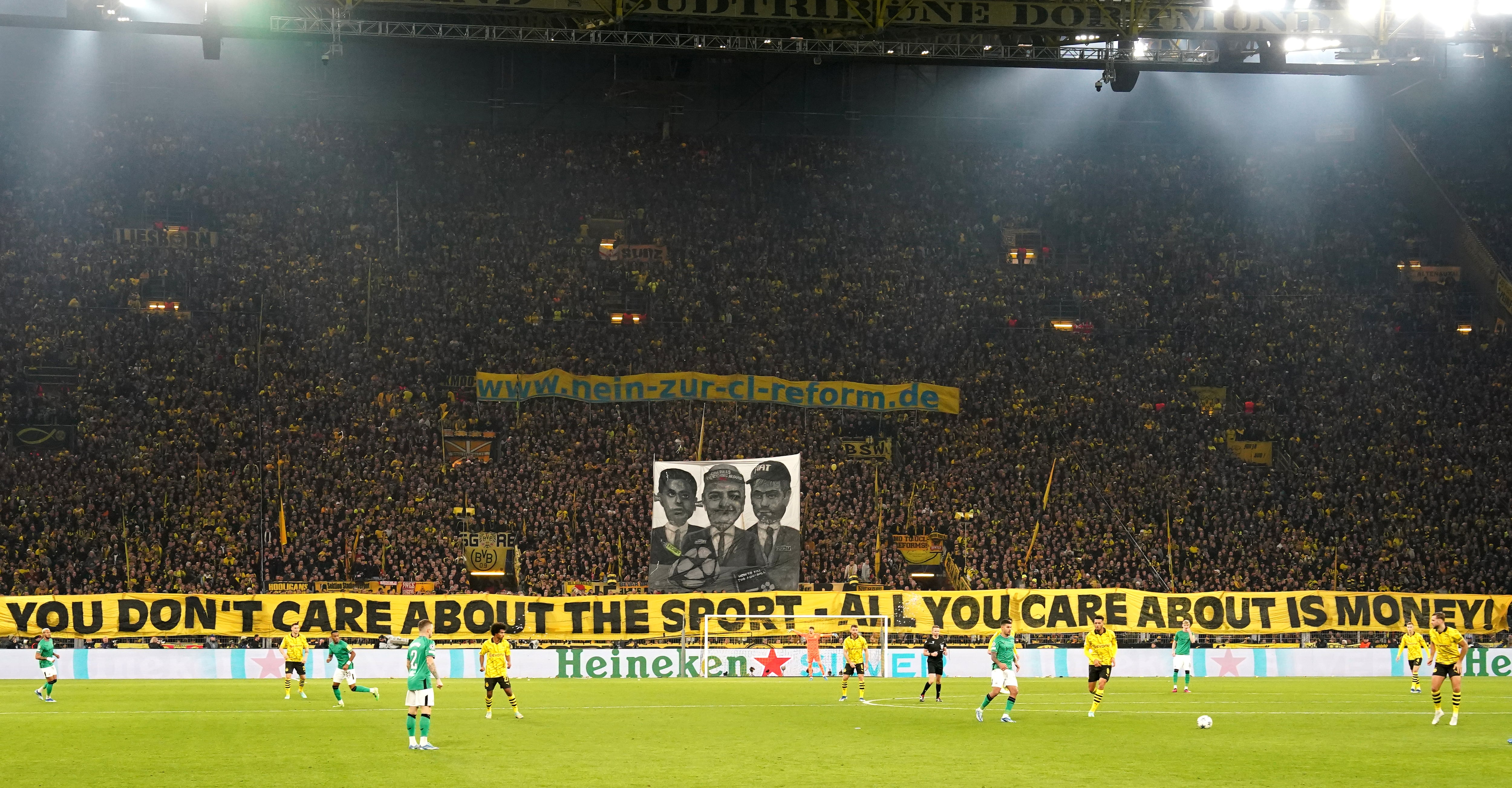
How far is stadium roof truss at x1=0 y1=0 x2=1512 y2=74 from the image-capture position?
37688 millimetres

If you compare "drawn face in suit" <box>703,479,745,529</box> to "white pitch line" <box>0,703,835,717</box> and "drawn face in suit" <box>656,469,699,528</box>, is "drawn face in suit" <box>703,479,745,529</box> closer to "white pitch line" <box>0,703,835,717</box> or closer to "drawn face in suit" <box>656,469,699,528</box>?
"drawn face in suit" <box>656,469,699,528</box>

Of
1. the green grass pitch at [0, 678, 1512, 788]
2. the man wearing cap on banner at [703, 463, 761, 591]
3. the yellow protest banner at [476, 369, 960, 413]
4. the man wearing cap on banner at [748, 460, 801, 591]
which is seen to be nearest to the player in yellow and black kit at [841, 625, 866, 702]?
the green grass pitch at [0, 678, 1512, 788]

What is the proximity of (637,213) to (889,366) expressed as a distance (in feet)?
41.8

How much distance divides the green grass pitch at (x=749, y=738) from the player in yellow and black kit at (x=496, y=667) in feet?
1.25

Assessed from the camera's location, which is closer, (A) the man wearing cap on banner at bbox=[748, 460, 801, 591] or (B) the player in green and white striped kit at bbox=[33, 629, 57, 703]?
(B) the player in green and white striped kit at bbox=[33, 629, 57, 703]

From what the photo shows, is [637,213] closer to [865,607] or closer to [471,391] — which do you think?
[471,391]

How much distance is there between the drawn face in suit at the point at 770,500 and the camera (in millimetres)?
42344

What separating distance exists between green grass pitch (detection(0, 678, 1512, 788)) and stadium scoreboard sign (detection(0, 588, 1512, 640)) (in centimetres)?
517

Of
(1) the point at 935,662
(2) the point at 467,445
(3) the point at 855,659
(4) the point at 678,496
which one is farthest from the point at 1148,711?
(2) the point at 467,445

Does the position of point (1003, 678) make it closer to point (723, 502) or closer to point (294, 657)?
point (294, 657)

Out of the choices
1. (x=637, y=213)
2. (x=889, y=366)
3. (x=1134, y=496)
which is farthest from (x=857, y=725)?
(x=637, y=213)

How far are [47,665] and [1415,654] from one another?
1181 inches

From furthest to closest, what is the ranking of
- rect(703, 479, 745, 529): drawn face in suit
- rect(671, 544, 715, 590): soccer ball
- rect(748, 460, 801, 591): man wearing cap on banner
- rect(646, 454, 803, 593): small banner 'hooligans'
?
1. rect(703, 479, 745, 529): drawn face in suit
2. rect(748, 460, 801, 591): man wearing cap on banner
3. rect(646, 454, 803, 593): small banner 'hooligans'
4. rect(671, 544, 715, 590): soccer ball

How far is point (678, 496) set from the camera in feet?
139
